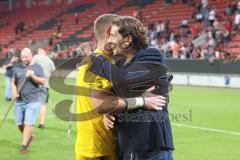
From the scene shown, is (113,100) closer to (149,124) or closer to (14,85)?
(149,124)

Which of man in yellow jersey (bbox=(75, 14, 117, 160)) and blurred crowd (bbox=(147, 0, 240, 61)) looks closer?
man in yellow jersey (bbox=(75, 14, 117, 160))

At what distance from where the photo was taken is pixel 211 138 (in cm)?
1229

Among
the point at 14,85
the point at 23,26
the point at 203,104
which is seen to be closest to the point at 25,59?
the point at 14,85

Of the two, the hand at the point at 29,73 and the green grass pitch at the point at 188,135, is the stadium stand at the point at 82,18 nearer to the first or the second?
the green grass pitch at the point at 188,135

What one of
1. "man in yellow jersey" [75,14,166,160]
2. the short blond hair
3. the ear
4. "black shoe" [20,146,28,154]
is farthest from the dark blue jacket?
"black shoe" [20,146,28,154]

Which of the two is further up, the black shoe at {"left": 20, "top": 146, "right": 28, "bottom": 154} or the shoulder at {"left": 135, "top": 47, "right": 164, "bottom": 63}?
the shoulder at {"left": 135, "top": 47, "right": 164, "bottom": 63}

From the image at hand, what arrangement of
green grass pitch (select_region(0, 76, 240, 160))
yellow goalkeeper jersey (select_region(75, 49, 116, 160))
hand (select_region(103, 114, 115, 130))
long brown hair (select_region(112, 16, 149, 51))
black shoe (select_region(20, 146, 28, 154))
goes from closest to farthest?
A: long brown hair (select_region(112, 16, 149, 51)) → hand (select_region(103, 114, 115, 130)) → yellow goalkeeper jersey (select_region(75, 49, 116, 160)) → green grass pitch (select_region(0, 76, 240, 160)) → black shoe (select_region(20, 146, 28, 154))

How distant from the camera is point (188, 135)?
12750 mm

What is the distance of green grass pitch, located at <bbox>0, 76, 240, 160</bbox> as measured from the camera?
10.3m

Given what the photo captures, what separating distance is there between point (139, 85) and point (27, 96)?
6601 mm

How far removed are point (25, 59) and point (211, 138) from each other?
449 centimetres

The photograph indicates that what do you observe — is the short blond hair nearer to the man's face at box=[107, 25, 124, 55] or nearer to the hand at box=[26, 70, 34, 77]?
the man's face at box=[107, 25, 124, 55]

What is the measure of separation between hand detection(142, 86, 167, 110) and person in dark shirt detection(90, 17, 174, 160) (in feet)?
0.11

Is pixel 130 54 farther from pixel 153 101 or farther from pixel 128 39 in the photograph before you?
pixel 153 101
